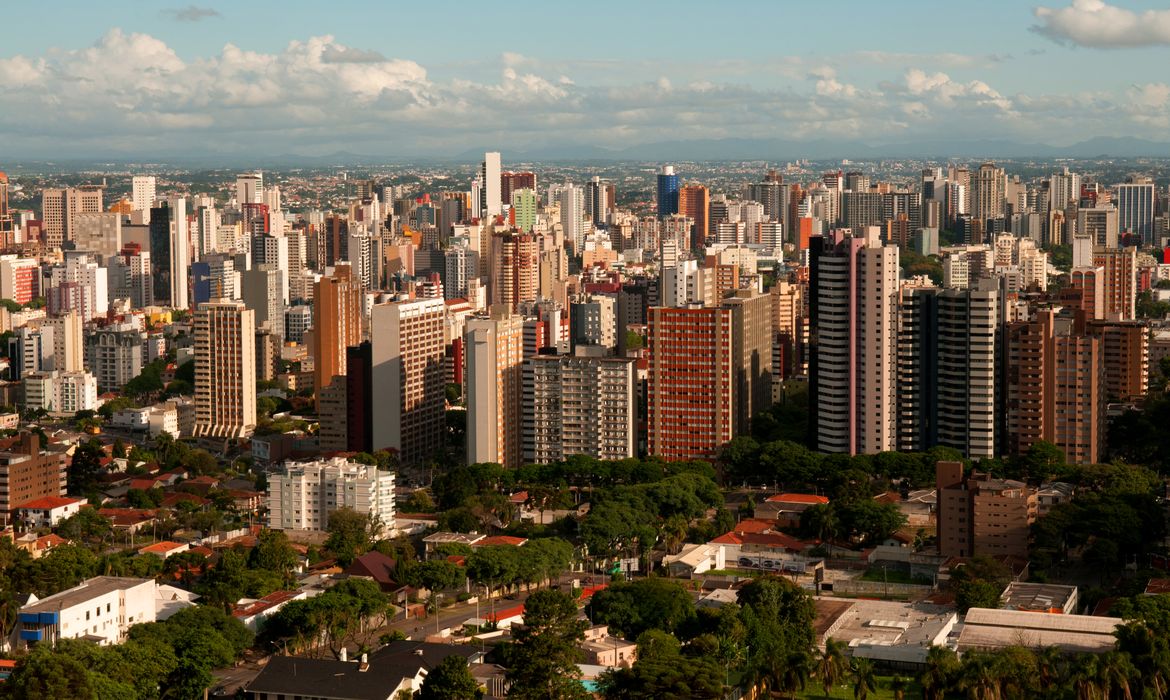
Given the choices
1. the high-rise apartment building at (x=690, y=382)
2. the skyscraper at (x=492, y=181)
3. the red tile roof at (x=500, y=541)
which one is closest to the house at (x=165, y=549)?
the red tile roof at (x=500, y=541)

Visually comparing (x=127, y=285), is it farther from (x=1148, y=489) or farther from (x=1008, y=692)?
(x=1008, y=692)

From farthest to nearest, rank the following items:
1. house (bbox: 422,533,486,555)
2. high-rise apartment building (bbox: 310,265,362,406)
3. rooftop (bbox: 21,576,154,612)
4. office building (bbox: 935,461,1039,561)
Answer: high-rise apartment building (bbox: 310,265,362,406)
house (bbox: 422,533,486,555)
office building (bbox: 935,461,1039,561)
rooftop (bbox: 21,576,154,612)

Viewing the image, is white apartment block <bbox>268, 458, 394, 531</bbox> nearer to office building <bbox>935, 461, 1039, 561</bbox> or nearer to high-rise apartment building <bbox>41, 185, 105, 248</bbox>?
office building <bbox>935, 461, 1039, 561</bbox>

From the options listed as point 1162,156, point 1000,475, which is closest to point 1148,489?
point 1000,475

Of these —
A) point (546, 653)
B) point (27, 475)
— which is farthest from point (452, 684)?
point (27, 475)

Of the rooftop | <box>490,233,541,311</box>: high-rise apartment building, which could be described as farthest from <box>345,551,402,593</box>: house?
<box>490,233,541,311</box>: high-rise apartment building

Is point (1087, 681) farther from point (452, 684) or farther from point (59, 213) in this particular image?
point (59, 213)
